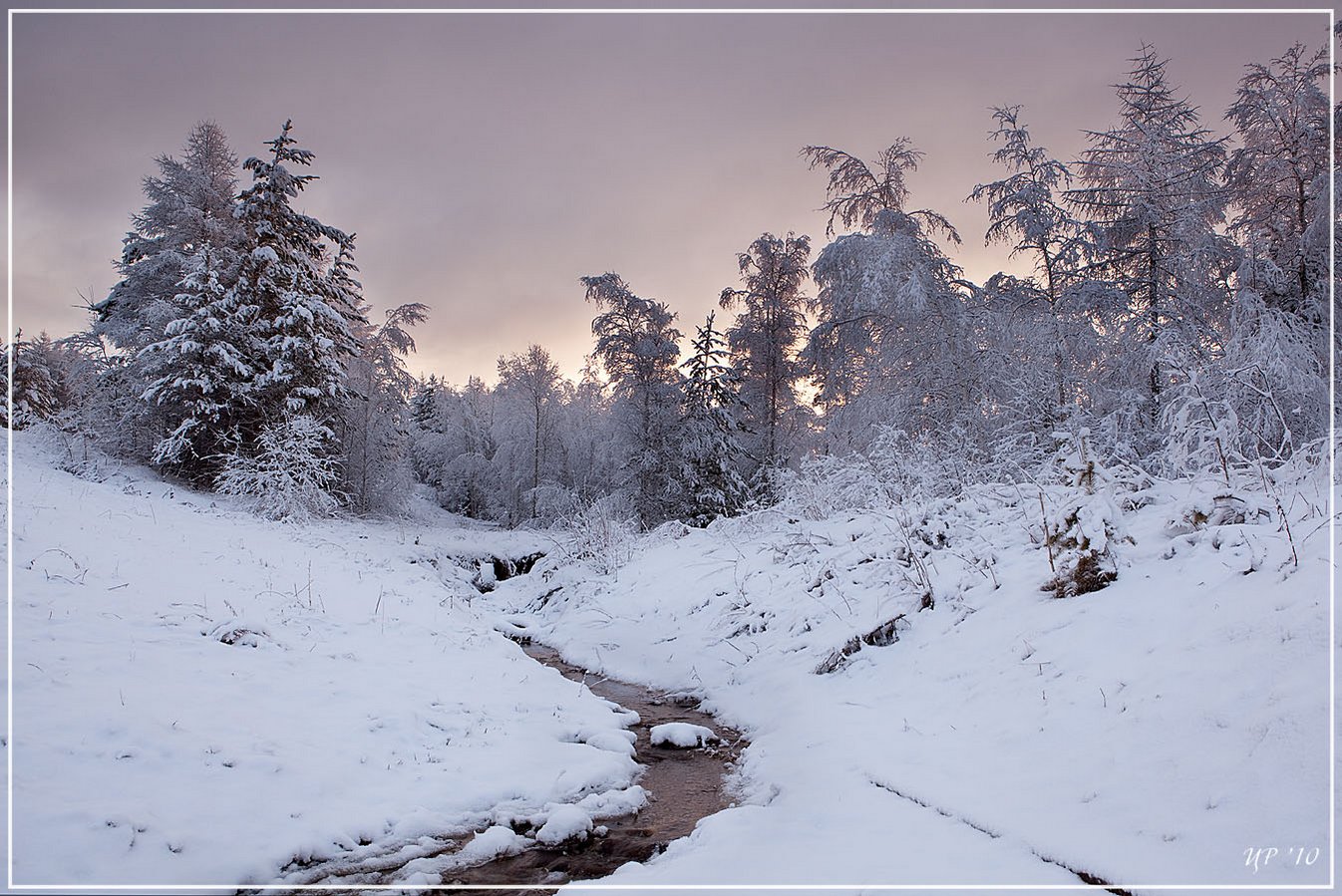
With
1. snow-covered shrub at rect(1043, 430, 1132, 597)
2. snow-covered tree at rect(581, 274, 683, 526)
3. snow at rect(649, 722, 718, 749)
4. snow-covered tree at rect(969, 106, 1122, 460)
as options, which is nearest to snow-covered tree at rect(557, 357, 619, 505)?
snow-covered tree at rect(581, 274, 683, 526)

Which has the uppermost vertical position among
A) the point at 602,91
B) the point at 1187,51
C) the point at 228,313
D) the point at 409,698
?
the point at 228,313

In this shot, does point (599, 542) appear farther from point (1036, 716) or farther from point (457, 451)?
point (457, 451)

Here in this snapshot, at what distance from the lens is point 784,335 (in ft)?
80.7

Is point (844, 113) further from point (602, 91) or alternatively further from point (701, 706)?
point (701, 706)

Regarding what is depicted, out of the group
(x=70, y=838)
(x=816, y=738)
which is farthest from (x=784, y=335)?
(x=70, y=838)

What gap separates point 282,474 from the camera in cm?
1795

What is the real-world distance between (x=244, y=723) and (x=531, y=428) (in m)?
30.1

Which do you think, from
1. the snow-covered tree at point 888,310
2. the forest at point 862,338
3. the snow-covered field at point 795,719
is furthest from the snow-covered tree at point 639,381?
the snow-covered field at point 795,719

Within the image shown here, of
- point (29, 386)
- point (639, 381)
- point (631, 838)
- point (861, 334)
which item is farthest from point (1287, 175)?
point (29, 386)

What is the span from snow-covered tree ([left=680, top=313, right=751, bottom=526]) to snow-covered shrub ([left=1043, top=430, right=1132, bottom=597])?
1557 centimetres

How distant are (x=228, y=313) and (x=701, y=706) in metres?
18.8

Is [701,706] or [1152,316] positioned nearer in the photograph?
[701,706]

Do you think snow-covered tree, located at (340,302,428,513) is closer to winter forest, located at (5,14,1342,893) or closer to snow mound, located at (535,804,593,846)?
winter forest, located at (5,14,1342,893)

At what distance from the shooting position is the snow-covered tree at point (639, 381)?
22439 millimetres
